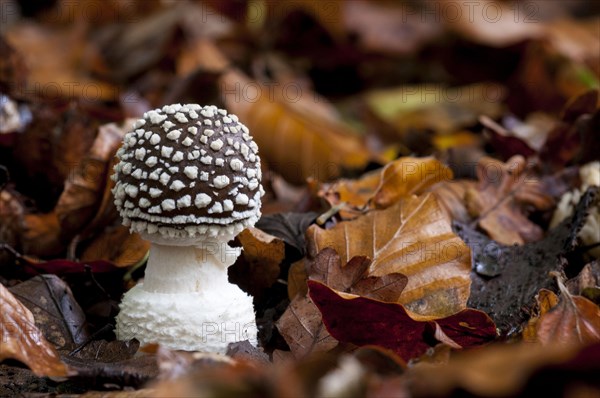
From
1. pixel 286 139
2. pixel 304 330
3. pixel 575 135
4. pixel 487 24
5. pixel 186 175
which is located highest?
pixel 487 24

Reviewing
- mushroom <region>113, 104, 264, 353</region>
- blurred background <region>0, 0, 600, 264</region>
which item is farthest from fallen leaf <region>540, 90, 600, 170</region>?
mushroom <region>113, 104, 264, 353</region>

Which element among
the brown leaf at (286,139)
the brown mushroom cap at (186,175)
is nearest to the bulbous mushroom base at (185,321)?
the brown mushroom cap at (186,175)

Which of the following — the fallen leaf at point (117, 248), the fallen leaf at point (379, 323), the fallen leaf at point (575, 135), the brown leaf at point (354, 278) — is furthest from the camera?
the fallen leaf at point (575, 135)

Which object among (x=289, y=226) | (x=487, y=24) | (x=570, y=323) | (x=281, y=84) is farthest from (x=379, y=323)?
(x=487, y=24)

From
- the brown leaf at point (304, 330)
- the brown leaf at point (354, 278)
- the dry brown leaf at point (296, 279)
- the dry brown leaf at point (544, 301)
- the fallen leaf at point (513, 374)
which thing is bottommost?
the brown leaf at point (304, 330)

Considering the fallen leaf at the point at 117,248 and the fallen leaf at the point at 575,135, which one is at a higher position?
the fallen leaf at the point at 575,135

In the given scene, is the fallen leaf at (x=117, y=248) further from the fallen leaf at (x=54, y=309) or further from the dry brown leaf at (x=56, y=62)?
the dry brown leaf at (x=56, y=62)

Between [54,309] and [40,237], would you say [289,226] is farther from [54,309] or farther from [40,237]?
[40,237]
